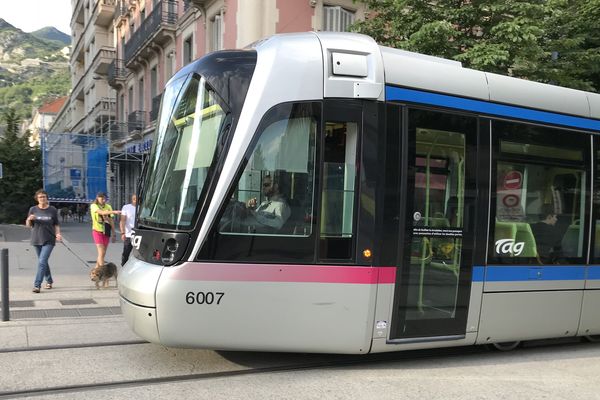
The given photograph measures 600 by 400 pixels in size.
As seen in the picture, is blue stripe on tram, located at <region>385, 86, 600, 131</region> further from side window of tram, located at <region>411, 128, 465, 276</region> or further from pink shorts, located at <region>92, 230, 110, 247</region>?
pink shorts, located at <region>92, 230, 110, 247</region>

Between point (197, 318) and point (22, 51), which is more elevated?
point (22, 51)

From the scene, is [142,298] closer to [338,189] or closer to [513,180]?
[338,189]

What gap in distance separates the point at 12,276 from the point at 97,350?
5.93 m

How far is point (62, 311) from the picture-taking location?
7.68 m

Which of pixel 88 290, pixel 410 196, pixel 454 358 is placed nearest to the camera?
pixel 410 196

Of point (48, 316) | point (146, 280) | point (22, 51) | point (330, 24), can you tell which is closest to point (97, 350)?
point (146, 280)

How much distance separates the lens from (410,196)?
17.1 feet

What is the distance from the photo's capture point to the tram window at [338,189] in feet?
16.1

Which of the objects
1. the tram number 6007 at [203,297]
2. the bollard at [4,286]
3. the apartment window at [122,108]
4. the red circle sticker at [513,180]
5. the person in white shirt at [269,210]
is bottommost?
the bollard at [4,286]

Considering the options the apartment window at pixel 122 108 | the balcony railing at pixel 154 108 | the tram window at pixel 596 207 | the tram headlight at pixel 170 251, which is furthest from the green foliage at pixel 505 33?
the apartment window at pixel 122 108

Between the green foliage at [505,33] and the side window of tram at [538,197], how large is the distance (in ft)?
15.0

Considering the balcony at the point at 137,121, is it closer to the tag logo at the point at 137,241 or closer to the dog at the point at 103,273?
the dog at the point at 103,273

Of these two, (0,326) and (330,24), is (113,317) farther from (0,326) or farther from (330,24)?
(330,24)

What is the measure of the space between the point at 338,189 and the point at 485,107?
191 cm
